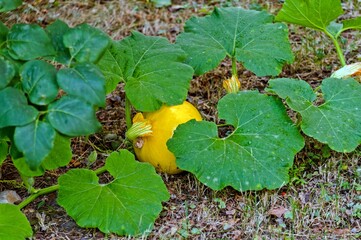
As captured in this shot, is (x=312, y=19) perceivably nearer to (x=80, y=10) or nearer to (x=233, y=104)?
(x=233, y=104)

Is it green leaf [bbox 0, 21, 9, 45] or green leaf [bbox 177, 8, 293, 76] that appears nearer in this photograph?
green leaf [bbox 0, 21, 9, 45]

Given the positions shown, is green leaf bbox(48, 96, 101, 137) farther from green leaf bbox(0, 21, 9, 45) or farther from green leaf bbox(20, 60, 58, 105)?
green leaf bbox(0, 21, 9, 45)

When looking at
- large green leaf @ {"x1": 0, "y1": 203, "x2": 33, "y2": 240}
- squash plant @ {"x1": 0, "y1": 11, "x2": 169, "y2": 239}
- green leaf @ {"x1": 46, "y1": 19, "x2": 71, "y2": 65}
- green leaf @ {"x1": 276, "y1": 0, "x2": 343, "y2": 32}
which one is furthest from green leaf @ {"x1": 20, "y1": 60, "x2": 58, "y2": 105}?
green leaf @ {"x1": 276, "y1": 0, "x2": 343, "y2": 32}

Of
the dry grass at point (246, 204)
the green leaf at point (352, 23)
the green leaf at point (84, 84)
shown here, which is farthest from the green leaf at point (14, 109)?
the green leaf at point (352, 23)

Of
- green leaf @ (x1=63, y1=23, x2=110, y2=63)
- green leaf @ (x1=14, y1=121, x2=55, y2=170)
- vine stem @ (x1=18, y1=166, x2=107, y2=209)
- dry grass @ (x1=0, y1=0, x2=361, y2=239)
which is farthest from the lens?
vine stem @ (x1=18, y1=166, x2=107, y2=209)

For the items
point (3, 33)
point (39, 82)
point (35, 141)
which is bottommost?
point (35, 141)

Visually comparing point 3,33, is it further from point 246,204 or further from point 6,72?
point 246,204

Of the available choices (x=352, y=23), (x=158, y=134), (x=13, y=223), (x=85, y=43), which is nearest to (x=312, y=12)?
(x=352, y=23)

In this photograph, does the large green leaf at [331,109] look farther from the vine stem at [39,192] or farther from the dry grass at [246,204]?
the vine stem at [39,192]
